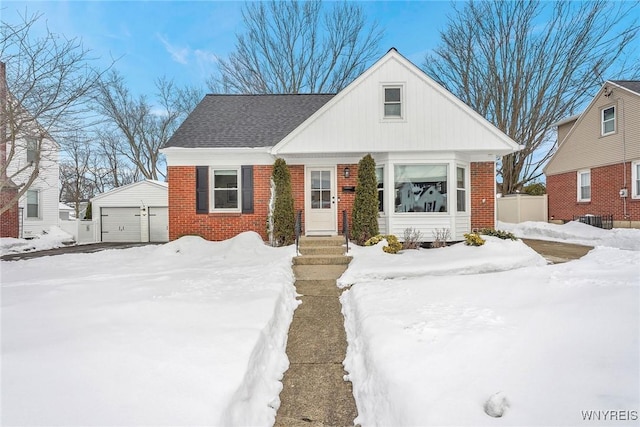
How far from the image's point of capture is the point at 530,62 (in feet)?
65.3

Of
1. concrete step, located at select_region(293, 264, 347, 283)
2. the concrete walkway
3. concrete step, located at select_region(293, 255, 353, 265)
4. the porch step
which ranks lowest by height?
the concrete walkway

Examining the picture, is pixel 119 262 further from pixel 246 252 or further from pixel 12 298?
pixel 12 298

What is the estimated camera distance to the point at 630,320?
321cm

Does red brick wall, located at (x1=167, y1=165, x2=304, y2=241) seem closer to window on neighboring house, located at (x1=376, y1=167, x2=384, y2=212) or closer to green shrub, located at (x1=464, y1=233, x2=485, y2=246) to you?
window on neighboring house, located at (x1=376, y1=167, x2=384, y2=212)

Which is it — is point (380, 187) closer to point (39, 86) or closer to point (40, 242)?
point (39, 86)

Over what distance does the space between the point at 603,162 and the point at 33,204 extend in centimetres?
2826

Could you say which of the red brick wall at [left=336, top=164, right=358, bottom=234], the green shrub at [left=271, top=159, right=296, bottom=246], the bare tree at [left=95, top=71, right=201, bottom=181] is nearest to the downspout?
the red brick wall at [left=336, top=164, right=358, bottom=234]

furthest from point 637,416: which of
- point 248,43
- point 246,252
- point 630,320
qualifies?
point 248,43

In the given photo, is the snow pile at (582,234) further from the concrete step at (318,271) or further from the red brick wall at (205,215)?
the red brick wall at (205,215)

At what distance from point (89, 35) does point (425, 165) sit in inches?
380

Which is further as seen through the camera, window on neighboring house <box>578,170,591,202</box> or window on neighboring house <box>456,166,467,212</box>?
window on neighboring house <box>578,170,591,202</box>

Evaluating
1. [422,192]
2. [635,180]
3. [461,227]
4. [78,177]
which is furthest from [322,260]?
[78,177]

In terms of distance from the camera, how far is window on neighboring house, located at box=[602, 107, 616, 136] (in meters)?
15.0

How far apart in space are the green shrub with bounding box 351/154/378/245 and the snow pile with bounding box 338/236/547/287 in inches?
31.5
